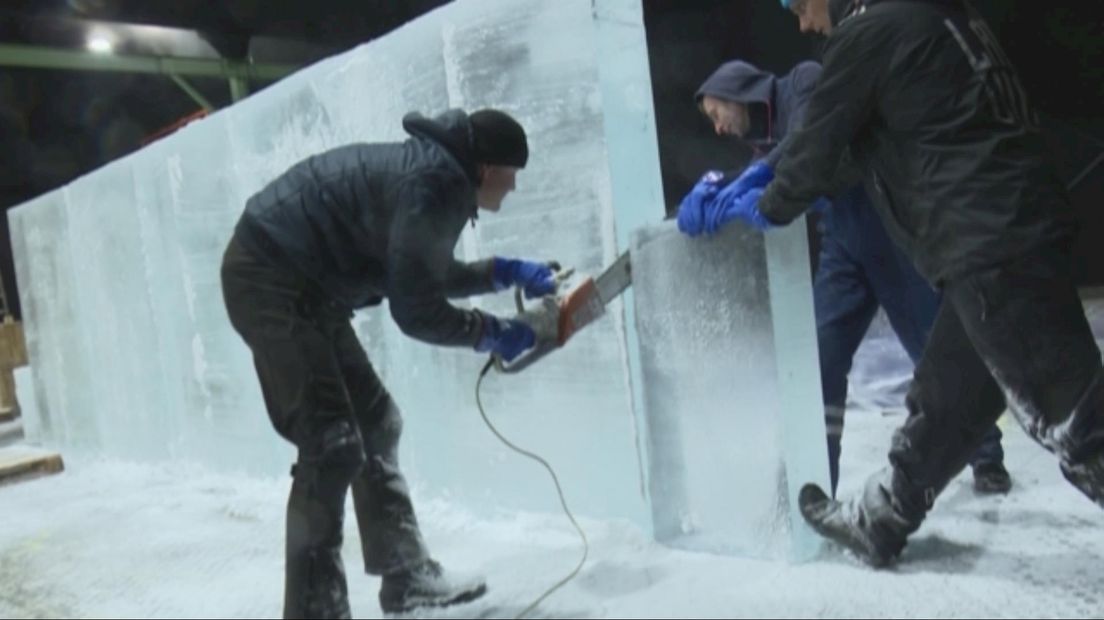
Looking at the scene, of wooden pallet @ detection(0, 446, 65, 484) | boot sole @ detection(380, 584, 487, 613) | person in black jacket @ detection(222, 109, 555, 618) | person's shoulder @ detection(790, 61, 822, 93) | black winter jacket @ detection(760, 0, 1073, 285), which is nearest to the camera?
black winter jacket @ detection(760, 0, 1073, 285)

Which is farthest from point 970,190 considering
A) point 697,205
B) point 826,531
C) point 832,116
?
point 826,531

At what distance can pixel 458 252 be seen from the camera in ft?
8.84

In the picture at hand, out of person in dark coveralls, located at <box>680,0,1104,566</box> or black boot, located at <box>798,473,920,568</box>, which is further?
black boot, located at <box>798,473,920,568</box>

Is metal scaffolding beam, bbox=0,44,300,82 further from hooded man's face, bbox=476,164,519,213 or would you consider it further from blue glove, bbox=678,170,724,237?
blue glove, bbox=678,170,724,237

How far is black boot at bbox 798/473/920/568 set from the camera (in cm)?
189

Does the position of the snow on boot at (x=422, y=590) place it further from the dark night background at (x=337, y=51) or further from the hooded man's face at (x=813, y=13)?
the dark night background at (x=337, y=51)

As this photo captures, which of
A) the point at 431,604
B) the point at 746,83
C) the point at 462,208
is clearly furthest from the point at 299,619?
the point at 746,83

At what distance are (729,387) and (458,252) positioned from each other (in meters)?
1.00

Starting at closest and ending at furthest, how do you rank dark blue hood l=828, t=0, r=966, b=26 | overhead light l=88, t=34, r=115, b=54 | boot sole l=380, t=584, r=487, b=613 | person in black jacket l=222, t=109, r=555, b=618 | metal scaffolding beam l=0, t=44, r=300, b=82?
dark blue hood l=828, t=0, r=966, b=26
person in black jacket l=222, t=109, r=555, b=618
boot sole l=380, t=584, r=487, b=613
metal scaffolding beam l=0, t=44, r=300, b=82
overhead light l=88, t=34, r=115, b=54

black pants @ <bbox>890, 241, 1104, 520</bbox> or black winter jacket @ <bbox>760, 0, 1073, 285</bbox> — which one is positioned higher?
black winter jacket @ <bbox>760, 0, 1073, 285</bbox>

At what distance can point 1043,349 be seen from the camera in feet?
5.12

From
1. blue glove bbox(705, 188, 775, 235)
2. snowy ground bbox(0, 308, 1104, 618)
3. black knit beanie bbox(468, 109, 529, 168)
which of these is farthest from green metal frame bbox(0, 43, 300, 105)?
blue glove bbox(705, 188, 775, 235)

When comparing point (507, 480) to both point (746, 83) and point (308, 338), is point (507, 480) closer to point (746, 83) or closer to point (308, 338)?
point (308, 338)

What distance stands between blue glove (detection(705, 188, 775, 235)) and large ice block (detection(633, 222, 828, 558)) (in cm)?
3
